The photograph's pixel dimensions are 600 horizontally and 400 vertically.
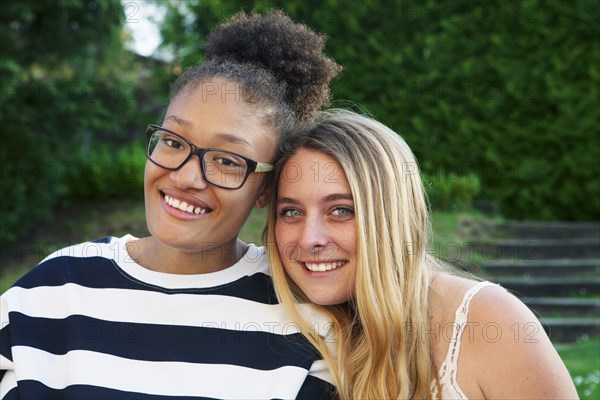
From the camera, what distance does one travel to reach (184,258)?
2.49m

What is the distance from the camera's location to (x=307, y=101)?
2.65 metres

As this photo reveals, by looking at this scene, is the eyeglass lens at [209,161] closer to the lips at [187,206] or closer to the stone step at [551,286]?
the lips at [187,206]

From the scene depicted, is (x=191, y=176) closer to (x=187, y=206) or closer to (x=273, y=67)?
(x=187, y=206)

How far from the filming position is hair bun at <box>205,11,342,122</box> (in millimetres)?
2580

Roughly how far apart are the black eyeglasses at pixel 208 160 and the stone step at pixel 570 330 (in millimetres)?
4039

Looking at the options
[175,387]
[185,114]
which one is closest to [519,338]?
[175,387]

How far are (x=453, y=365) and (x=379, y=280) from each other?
0.35 m

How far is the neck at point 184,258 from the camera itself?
2.49 meters

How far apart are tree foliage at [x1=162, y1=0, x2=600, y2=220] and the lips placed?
6.35m

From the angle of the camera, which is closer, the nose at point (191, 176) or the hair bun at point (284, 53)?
the nose at point (191, 176)

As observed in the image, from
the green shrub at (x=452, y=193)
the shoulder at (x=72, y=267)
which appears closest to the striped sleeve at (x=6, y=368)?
the shoulder at (x=72, y=267)

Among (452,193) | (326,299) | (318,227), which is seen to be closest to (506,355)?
(326,299)

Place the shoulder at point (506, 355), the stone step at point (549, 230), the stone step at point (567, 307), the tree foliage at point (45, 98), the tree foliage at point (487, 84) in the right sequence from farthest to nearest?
the tree foliage at point (487, 84)
the stone step at point (549, 230)
the tree foliage at point (45, 98)
the stone step at point (567, 307)
the shoulder at point (506, 355)

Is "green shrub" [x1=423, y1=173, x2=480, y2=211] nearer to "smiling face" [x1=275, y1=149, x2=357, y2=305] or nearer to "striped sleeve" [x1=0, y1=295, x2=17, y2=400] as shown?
Answer: "smiling face" [x1=275, y1=149, x2=357, y2=305]
